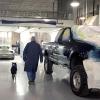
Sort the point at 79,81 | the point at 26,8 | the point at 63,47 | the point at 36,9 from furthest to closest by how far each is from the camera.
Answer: the point at 26,8
the point at 36,9
the point at 63,47
the point at 79,81

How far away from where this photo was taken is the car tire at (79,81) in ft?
26.5

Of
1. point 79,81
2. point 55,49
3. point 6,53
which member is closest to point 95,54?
point 79,81

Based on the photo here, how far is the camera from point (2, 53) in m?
22.5

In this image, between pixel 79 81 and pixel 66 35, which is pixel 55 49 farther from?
pixel 79 81

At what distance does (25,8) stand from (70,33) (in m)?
18.3

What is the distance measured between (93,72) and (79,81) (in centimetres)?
70

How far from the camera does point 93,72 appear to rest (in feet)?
25.3

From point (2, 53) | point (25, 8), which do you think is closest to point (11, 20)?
point (2, 53)

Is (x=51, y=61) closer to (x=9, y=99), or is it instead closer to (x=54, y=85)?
(x=54, y=85)

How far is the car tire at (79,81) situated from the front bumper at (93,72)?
234mm

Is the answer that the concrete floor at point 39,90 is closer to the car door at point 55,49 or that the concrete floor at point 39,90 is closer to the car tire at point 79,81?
the car tire at point 79,81

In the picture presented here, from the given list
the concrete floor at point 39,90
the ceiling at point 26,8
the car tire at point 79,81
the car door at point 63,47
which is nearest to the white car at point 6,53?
the ceiling at point 26,8

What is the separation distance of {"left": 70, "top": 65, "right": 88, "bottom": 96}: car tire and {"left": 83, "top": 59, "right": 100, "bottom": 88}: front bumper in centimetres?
23

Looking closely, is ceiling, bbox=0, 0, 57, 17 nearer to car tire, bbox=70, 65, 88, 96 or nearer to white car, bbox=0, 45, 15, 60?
white car, bbox=0, 45, 15, 60
